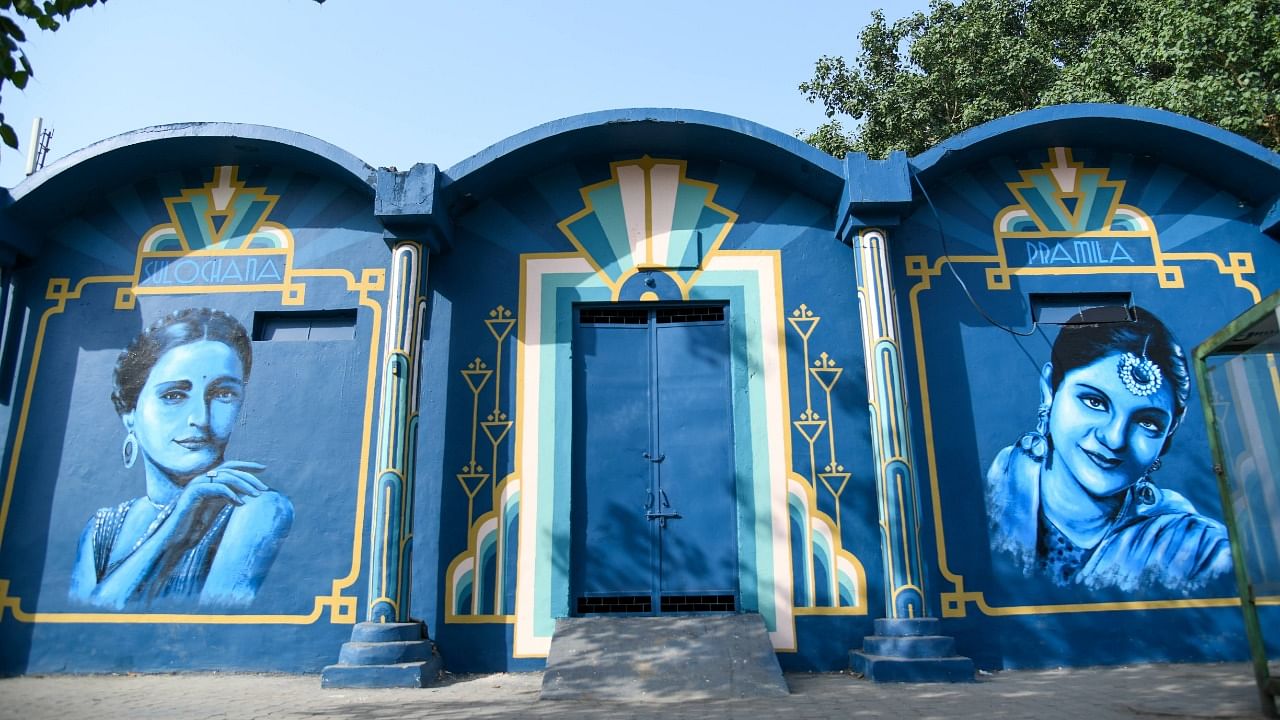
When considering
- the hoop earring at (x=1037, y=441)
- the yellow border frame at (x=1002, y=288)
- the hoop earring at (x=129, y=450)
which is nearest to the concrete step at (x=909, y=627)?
the yellow border frame at (x=1002, y=288)

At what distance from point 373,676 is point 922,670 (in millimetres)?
3972

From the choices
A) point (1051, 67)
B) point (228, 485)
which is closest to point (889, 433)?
point (228, 485)

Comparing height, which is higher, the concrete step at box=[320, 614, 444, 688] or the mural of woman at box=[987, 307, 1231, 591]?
the mural of woman at box=[987, 307, 1231, 591]

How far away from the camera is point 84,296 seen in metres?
8.00

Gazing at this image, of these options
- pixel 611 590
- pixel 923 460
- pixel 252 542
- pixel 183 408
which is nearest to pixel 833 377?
pixel 923 460

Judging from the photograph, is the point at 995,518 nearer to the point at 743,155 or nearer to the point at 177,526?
the point at 743,155

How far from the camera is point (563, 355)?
7578 mm

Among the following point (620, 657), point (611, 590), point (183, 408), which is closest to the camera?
point (620, 657)

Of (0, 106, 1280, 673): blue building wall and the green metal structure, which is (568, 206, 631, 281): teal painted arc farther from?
the green metal structure

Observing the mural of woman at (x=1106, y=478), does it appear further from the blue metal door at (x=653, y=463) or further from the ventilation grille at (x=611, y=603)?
the ventilation grille at (x=611, y=603)

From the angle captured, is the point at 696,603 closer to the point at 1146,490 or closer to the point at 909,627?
the point at 909,627

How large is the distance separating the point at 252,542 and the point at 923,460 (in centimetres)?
575

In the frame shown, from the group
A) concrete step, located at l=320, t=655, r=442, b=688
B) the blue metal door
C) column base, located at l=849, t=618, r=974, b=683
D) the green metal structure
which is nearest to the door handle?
the blue metal door

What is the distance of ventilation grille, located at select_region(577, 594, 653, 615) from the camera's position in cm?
709
